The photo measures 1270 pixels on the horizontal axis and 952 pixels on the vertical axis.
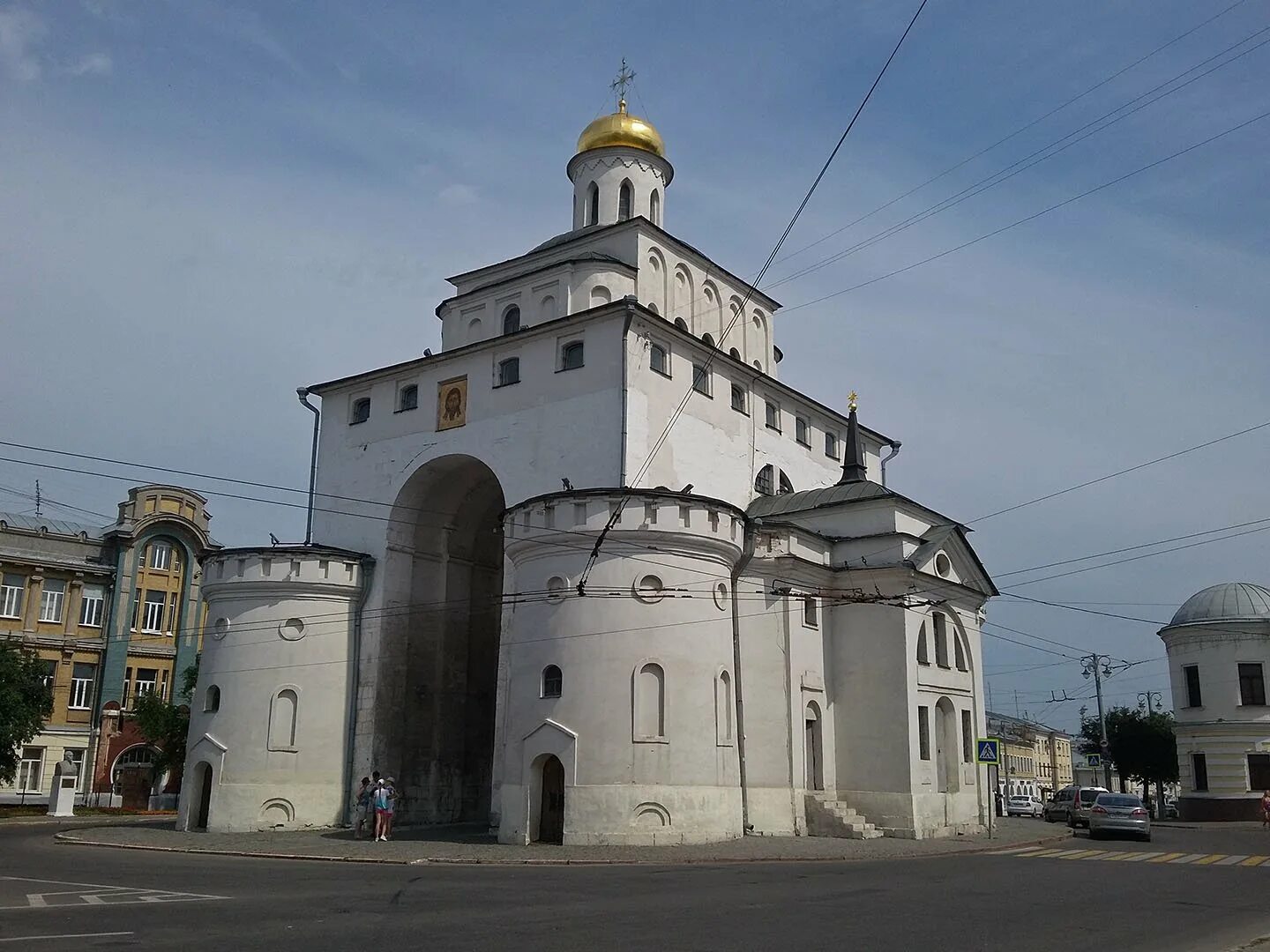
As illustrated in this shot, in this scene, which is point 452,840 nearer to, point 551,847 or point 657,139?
point 551,847

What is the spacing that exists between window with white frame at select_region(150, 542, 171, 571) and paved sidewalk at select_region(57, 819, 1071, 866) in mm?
21713

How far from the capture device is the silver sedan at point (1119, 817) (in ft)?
91.2

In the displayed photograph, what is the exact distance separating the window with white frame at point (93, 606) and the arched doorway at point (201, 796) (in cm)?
2090

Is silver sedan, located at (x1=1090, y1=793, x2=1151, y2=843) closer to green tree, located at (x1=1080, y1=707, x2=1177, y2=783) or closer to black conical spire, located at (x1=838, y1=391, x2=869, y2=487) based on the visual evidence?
black conical spire, located at (x1=838, y1=391, x2=869, y2=487)

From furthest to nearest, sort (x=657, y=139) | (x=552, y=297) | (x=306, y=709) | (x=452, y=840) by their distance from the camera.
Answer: (x=657, y=139) < (x=552, y=297) < (x=306, y=709) < (x=452, y=840)

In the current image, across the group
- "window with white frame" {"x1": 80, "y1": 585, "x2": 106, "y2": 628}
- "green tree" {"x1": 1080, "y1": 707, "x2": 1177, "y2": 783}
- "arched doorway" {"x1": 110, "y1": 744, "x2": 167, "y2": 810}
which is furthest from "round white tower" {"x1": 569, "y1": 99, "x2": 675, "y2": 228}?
"green tree" {"x1": 1080, "y1": 707, "x2": 1177, "y2": 783}

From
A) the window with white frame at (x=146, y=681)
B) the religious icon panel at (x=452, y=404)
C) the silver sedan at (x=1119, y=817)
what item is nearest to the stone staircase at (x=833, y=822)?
the silver sedan at (x=1119, y=817)

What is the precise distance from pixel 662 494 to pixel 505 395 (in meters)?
7.06

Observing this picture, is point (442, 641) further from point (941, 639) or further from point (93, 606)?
point (93, 606)

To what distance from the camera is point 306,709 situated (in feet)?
94.6

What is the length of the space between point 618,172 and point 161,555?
27333 millimetres

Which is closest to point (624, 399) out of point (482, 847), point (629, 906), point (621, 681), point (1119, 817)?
point (621, 681)

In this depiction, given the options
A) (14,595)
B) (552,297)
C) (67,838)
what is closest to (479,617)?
(552,297)

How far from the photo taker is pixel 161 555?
48719 millimetres
